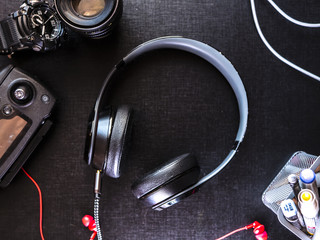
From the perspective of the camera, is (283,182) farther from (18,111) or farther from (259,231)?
(18,111)

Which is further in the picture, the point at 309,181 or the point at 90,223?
the point at 90,223

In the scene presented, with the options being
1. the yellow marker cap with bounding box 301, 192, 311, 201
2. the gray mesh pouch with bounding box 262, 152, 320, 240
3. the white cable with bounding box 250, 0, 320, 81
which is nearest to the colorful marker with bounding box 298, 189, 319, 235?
the yellow marker cap with bounding box 301, 192, 311, 201

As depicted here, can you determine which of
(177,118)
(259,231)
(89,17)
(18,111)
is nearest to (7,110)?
(18,111)

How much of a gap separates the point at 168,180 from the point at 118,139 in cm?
14

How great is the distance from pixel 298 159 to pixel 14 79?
2.52 feet

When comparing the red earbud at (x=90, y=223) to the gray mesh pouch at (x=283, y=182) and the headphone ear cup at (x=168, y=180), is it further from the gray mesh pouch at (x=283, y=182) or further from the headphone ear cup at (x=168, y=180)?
the gray mesh pouch at (x=283, y=182)

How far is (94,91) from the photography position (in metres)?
1.00

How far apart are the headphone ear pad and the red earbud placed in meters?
0.20

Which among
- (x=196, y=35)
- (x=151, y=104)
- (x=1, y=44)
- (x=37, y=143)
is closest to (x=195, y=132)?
(x=151, y=104)

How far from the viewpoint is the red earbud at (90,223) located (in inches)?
38.0

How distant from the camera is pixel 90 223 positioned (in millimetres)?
969

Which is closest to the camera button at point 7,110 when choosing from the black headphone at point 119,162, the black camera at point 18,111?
the black camera at point 18,111

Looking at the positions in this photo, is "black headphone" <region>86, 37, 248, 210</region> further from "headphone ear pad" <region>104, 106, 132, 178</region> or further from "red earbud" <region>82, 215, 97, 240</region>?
"red earbud" <region>82, 215, 97, 240</region>

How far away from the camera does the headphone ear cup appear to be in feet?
2.64
